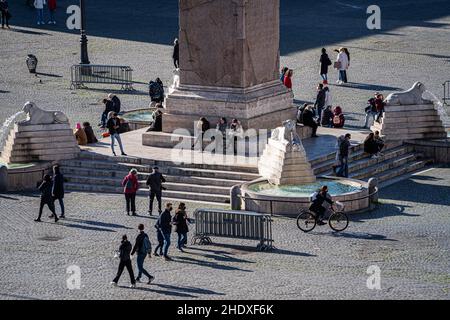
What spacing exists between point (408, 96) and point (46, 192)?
12.5 meters

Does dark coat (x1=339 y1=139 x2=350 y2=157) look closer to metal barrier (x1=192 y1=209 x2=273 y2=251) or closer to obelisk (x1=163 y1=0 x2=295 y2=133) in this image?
obelisk (x1=163 y1=0 x2=295 y2=133)

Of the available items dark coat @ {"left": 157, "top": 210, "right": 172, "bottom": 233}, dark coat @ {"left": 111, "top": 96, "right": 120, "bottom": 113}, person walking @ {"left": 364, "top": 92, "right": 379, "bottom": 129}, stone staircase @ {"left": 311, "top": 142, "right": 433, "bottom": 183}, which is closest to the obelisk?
stone staircase @ {"left": 311, "top": 142, "right": 433, "bottom": 183}

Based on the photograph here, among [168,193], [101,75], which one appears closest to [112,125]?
[168,193]

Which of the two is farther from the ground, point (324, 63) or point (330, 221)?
point (324, 63)

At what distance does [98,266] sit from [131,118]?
1544 centimetres

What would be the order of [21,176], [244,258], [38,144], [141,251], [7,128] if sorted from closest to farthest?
[141,251], [244,258], [21,176], [38,144], [7,128]

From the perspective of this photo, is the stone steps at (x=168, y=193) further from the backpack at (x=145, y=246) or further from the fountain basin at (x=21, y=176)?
the backpack at (x=145, y=246)

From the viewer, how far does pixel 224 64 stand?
44312 mm

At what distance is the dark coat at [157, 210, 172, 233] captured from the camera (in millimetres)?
35688

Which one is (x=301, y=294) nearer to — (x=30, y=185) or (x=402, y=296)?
(x=402, y=296)

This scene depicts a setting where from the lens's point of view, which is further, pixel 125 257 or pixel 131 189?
pixel 131 189

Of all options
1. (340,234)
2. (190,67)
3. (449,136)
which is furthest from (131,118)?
(340,234)

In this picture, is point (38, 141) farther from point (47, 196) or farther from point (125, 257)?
point (125, 257)

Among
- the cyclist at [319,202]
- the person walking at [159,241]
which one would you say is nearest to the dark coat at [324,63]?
the cyclist at [319,202]
